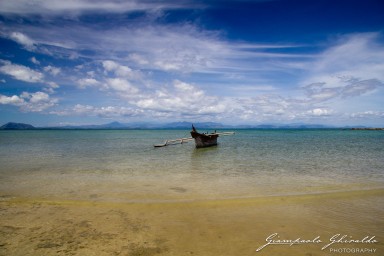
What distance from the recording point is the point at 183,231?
5801 mm

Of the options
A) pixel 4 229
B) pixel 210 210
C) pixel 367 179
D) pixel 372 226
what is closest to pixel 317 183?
pixel 367 179

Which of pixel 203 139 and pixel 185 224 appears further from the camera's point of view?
pixel 203 139

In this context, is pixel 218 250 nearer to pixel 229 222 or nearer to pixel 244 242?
pixel 244 242

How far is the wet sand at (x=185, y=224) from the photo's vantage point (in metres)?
4.93

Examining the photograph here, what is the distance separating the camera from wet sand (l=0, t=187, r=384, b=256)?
194 inches

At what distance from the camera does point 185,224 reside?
627cm

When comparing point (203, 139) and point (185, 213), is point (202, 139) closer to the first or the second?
point (203, 139)

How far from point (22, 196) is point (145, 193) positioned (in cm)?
444

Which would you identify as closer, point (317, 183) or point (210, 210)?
point (210, 210)

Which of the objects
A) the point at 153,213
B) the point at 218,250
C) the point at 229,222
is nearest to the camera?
the point at 218,250
